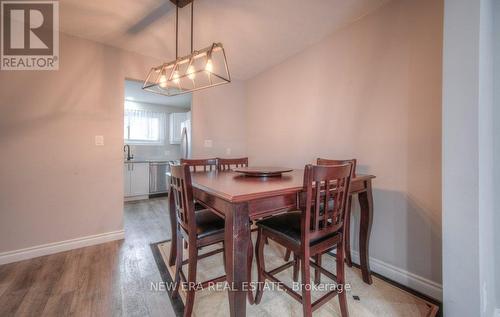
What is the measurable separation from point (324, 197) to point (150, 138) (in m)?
4.87

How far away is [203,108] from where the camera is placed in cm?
316

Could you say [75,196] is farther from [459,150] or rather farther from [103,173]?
[459,150]

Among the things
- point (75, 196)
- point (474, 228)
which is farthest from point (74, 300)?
point (474, 228)

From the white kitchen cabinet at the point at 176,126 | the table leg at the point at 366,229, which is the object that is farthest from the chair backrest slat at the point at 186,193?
the white kitchen cabinet at the point at 176,126

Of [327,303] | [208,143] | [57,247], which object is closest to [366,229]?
[327,303]

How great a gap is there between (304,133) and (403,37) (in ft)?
3.99

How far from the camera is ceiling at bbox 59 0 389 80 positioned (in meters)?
1.78

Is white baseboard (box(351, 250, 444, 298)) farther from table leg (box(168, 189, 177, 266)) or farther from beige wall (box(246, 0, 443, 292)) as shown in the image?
table leg (box(168, 189, 177, 266))

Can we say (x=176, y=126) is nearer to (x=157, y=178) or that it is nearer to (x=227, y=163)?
(x=157, y=178)

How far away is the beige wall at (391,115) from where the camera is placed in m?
1.51

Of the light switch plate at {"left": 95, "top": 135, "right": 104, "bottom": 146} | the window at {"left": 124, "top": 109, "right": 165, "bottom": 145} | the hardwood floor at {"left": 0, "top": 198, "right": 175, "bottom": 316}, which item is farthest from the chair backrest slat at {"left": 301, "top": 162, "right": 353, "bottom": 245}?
the window at {"left": 124, "top": 109, "right": 165, "bottom": 145}

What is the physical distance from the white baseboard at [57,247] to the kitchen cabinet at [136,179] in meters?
1.92
